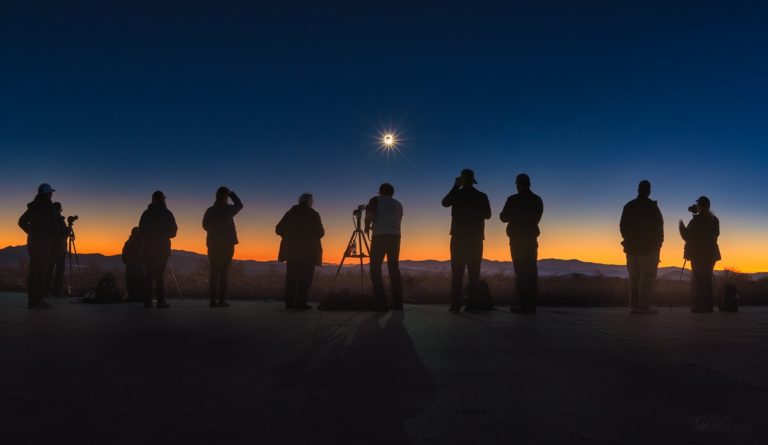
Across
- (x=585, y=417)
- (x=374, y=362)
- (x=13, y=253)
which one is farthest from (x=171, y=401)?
(x=13, y=253)

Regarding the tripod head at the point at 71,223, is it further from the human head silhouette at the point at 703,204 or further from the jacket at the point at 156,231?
the human head silhouette at the point at 703,204

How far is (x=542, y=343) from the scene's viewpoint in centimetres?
562

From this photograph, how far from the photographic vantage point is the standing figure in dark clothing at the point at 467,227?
33.8 ft

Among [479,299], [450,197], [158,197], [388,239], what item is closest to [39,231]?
[158,197]

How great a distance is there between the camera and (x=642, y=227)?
1055 centimetres

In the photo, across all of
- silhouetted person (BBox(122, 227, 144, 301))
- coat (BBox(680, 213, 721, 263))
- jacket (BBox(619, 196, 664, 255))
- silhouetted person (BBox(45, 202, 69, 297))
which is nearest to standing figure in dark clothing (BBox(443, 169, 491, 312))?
jacket (BBox(619, 196, 664, 255))

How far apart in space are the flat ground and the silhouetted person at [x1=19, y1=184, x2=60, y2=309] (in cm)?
486

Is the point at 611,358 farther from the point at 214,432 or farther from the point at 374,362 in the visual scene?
the point at 214,432

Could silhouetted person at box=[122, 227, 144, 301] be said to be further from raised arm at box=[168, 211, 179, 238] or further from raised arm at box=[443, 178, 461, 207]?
raised arm at box=[443, 178, 461, 207]

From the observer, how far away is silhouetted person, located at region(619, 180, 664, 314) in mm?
10531

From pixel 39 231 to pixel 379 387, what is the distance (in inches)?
376

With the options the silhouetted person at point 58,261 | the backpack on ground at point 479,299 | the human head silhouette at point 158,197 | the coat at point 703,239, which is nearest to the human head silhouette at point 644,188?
the coat at point 703,239

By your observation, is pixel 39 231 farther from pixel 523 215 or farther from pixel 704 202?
pixel 704 202

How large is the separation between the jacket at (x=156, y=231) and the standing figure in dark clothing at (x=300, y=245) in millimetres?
2204
